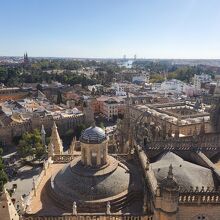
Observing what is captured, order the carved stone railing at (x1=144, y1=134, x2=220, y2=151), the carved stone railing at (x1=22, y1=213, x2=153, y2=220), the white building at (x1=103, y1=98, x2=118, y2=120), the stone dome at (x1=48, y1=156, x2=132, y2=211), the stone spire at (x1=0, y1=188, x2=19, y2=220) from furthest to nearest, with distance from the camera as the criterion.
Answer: the white building at (x1=103, y1=98, x2=118, y2=120), the carved stone railing at (x1=144, y1=134, x2=220, y2=151), the stone dome at (x1=48, y1=156, x2=132, y2=211), the carved stone railing at (x1=22, y1=213, x2=153, y2=220), the stone spire at (x1=0, y1=188, x2=19, y2=220)

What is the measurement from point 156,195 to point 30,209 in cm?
922

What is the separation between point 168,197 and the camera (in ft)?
64.6

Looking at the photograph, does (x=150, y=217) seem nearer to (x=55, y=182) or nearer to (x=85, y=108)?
(x=55, y=182)

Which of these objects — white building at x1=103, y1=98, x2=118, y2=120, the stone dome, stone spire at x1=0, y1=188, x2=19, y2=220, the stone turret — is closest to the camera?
the stone turret

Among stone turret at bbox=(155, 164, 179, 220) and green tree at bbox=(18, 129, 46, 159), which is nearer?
stone turret at bbox=(155, 164, 179, 220)

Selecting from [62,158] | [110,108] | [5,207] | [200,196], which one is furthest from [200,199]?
[110,108]

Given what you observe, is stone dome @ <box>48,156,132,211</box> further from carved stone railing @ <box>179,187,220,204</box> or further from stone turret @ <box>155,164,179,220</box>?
carved stone railing @ <box>179,187,220,204</box>

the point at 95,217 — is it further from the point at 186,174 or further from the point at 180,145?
the point at 180,145

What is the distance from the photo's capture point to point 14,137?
3142 inches

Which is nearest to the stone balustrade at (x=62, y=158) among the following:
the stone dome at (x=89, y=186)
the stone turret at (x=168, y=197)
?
the stone dome at (x=89, y=186)

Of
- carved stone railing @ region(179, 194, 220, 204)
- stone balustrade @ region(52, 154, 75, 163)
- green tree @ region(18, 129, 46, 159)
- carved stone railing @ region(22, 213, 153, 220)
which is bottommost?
green tree @ region(18, 129, 46, 159)

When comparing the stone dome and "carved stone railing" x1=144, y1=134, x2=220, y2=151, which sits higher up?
"carved stone railing" x1=144, y1=134, x2=220, y2=151

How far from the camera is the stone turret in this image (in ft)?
64.4

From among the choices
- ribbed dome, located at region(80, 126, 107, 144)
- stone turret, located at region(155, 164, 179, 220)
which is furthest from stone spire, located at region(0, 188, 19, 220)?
stone turret, located at region(155, 164, 179, 220)
